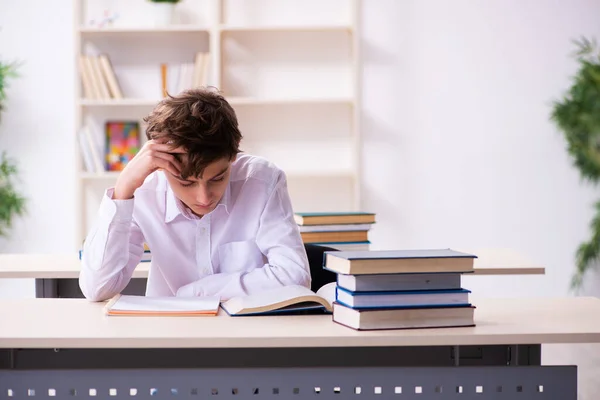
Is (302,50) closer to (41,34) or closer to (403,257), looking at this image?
→ (41,34)

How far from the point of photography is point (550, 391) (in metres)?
1.57

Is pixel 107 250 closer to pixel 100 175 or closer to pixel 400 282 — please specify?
pixel 400 282

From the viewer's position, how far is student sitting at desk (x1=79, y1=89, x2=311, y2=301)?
6.07 ft

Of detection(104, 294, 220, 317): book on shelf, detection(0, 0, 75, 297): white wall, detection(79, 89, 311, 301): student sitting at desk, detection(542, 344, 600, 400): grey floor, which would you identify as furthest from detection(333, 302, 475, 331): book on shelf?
detection(0, 0, 75, 297): white wall

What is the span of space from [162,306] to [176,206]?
0.42 metres

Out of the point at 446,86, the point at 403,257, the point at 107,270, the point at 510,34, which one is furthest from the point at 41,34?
the point at 403,257

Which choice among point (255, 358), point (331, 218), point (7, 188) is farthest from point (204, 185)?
point (7, 188)

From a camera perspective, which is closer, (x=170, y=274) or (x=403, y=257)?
(x=403, y=257)

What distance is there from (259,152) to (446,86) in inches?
45.8

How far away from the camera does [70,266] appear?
2.86 m

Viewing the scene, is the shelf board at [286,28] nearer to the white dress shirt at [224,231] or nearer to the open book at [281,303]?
the white dress shirt at [224,231]

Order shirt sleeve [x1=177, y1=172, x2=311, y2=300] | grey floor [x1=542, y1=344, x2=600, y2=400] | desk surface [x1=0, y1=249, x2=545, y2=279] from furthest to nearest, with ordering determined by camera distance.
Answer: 1. grey floor [x1=542, y1=344, x2=600, y2=400]
2. desk surface [x1=0, y1=249, x2=545, y2=279]
3. shirt sleeve [x1=177, y1=172, x2=311, y2=300]

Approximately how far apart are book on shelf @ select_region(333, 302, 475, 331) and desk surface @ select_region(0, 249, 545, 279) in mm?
1126

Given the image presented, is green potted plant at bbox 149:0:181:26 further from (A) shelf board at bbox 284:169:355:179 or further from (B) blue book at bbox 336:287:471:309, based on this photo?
(B) blue book at bbox 336:287:471:309
